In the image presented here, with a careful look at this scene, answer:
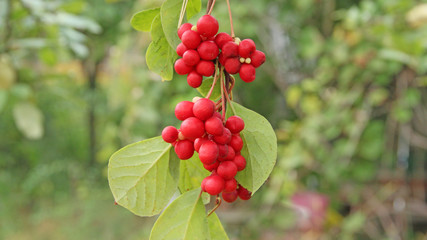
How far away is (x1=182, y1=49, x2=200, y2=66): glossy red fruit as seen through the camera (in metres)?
0.31

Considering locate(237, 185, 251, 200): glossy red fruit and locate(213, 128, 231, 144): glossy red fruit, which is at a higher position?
locate(213, 128, 231, 144): glossy red fruit

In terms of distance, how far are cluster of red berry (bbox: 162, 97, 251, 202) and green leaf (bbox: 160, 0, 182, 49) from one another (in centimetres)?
6

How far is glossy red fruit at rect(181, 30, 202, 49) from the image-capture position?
309 mm

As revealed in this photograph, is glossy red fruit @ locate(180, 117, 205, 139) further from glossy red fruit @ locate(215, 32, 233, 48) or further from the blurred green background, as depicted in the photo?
the blurred green background

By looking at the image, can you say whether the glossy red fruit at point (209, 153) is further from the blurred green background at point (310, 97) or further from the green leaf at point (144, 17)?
the blurred green background at point (310, 97)

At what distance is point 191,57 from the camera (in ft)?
1.02

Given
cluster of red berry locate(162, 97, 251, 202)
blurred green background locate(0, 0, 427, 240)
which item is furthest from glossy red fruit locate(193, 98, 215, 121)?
blurred green background locate(0, 0, 427, 240)

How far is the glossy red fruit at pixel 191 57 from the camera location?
1.02ft

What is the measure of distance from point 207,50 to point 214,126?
2.7 inches

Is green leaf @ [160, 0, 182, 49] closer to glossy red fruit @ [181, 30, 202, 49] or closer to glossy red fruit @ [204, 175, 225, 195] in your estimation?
glossy red fruit @ [181, 30, 202, 49]

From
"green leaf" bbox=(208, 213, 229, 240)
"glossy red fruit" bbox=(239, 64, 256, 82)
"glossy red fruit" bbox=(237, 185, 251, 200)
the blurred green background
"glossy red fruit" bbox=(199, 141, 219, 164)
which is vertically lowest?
the blurred green background

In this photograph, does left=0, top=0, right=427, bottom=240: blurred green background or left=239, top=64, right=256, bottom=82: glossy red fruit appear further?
left=0, top=0, right=427, bottom=240: blurred green background

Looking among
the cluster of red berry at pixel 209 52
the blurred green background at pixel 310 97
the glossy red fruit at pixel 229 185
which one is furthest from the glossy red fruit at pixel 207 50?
the blurred green background at pixel 310 97

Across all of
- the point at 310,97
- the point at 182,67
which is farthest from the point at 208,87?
the point at 310,97
